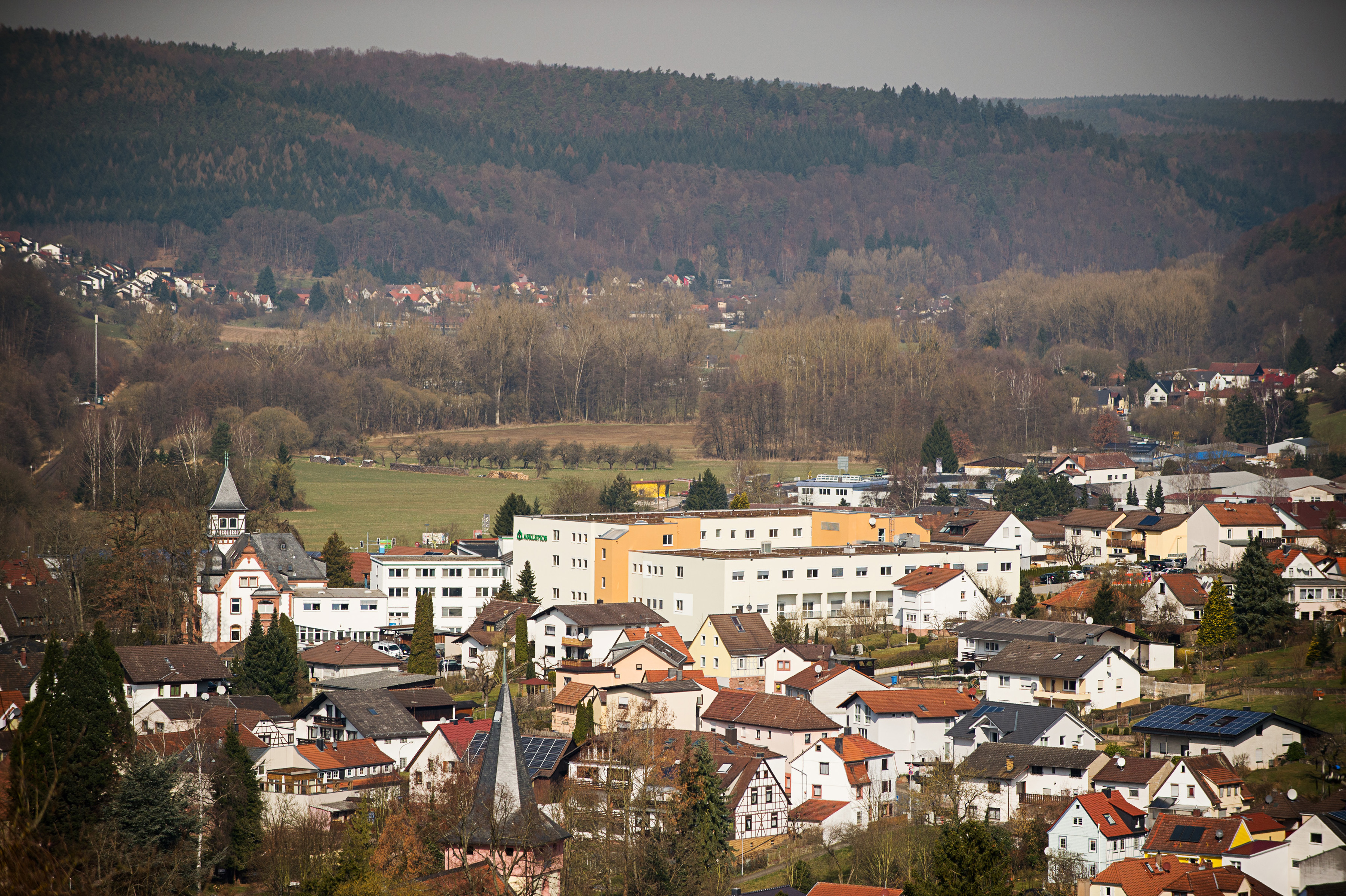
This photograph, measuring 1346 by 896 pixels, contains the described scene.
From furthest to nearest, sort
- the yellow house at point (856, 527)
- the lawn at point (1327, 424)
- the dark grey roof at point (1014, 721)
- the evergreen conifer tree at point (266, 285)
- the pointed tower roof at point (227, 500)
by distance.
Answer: the evergreen conifer tree at point (266, 285) → the lawn at point (1327, 424) → the yellow house at point (856, 527) → the pointed tower roof at point (227, 500) → the dark grey roof at point (1014, 721)

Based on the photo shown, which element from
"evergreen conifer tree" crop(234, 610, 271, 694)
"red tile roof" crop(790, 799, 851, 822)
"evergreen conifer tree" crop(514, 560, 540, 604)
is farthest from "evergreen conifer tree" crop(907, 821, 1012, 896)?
"evergreen conifer tree" crop(514, 560, 540, 604)

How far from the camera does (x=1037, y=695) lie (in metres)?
39.4

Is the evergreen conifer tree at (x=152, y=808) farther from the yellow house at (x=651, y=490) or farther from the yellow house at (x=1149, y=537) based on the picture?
the yellow house at (x=651, y=490)

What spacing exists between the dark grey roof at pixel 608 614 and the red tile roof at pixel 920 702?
10.1 m

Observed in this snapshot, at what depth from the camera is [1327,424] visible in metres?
86.5

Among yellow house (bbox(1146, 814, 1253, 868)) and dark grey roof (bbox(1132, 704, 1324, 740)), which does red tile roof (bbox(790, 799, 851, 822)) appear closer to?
yellow house (bbox(1146, 814, 1253, 868))

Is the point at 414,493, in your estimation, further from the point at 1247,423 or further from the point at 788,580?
the point at 1247,423

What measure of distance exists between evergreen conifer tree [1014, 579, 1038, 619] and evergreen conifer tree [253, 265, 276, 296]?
136 metres

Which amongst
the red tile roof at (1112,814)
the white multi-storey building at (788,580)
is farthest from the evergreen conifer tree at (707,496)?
the red tile roof at (1112,814)

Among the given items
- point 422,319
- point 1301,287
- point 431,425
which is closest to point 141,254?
point 422,319

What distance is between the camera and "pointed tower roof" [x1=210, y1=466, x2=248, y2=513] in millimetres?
51719

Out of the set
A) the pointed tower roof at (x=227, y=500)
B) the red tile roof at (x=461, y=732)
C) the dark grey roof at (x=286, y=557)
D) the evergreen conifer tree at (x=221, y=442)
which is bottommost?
the red tile roof at (x=461, y=732)

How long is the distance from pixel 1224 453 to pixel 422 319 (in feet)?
272

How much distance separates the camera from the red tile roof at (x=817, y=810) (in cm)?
3256
